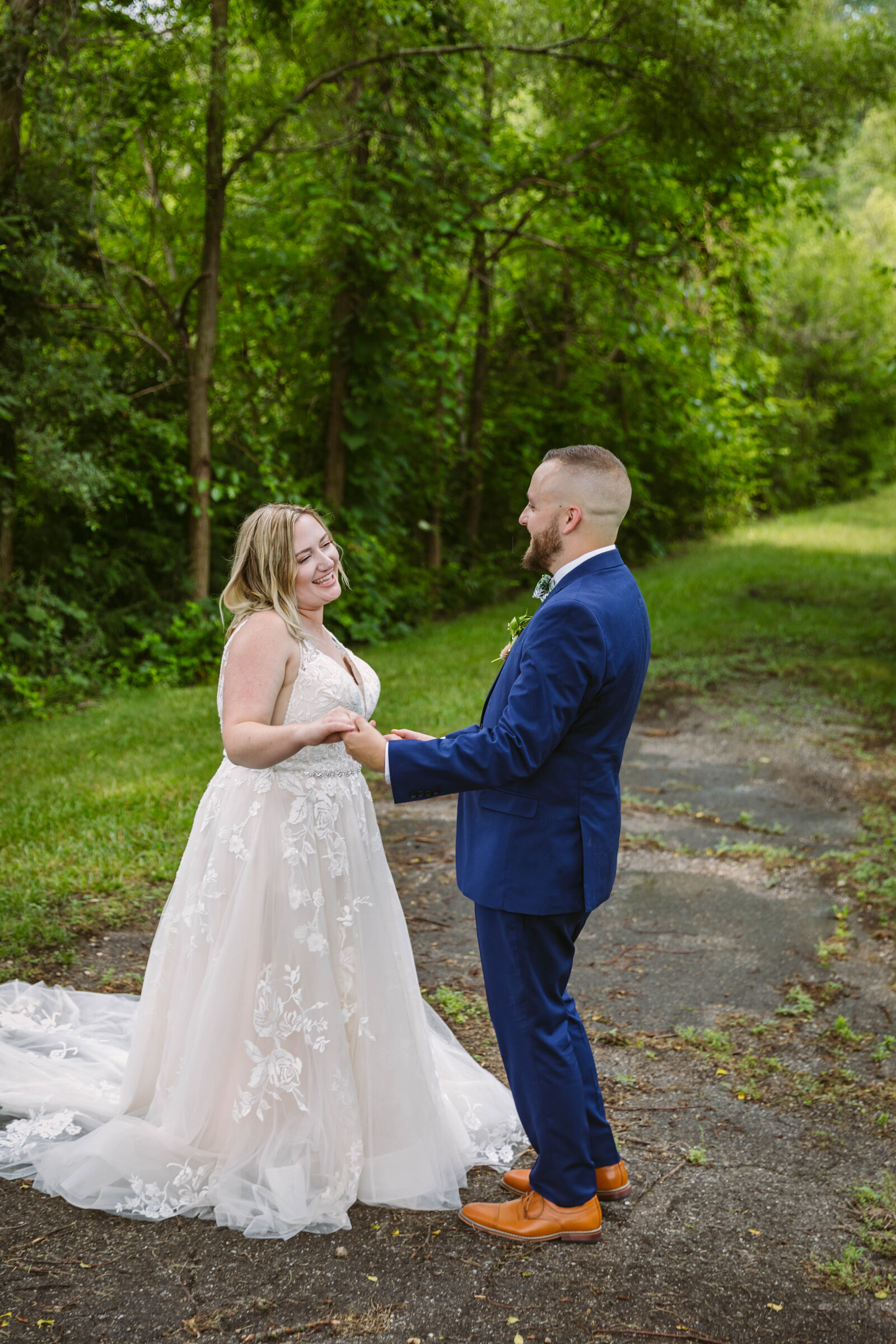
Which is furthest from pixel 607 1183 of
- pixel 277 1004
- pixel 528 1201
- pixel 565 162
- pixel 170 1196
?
pixel 565 162

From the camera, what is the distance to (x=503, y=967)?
9.32 ft

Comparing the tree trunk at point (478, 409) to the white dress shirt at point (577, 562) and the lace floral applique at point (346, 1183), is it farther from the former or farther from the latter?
the lace floral applique at point (346, 1183)

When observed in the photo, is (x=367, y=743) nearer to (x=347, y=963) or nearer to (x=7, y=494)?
(x=347, y=963)

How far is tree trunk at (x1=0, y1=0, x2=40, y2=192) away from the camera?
8344mm

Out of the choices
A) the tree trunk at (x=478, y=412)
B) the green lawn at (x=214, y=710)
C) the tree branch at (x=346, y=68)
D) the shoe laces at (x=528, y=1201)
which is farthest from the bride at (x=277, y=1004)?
the tree trunk at (x=478, y=412)

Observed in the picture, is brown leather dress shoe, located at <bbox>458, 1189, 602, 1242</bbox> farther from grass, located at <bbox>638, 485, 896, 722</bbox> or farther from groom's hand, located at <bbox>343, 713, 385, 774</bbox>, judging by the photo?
Result: grass, located at <bbox>638, 485, 896, 722</bbox>

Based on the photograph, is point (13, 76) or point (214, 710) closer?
point (13, 76)

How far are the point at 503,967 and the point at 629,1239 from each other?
881 millimetres

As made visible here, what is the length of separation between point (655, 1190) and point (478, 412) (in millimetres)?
14369

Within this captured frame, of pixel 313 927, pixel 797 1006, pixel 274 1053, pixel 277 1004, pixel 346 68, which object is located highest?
pixel 346 68

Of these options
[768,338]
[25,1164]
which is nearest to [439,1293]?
[25,1164]

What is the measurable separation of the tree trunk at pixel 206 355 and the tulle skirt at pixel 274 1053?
816 centimetres

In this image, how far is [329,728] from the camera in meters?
2.88

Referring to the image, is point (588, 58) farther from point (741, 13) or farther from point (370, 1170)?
point (370, 1170)
